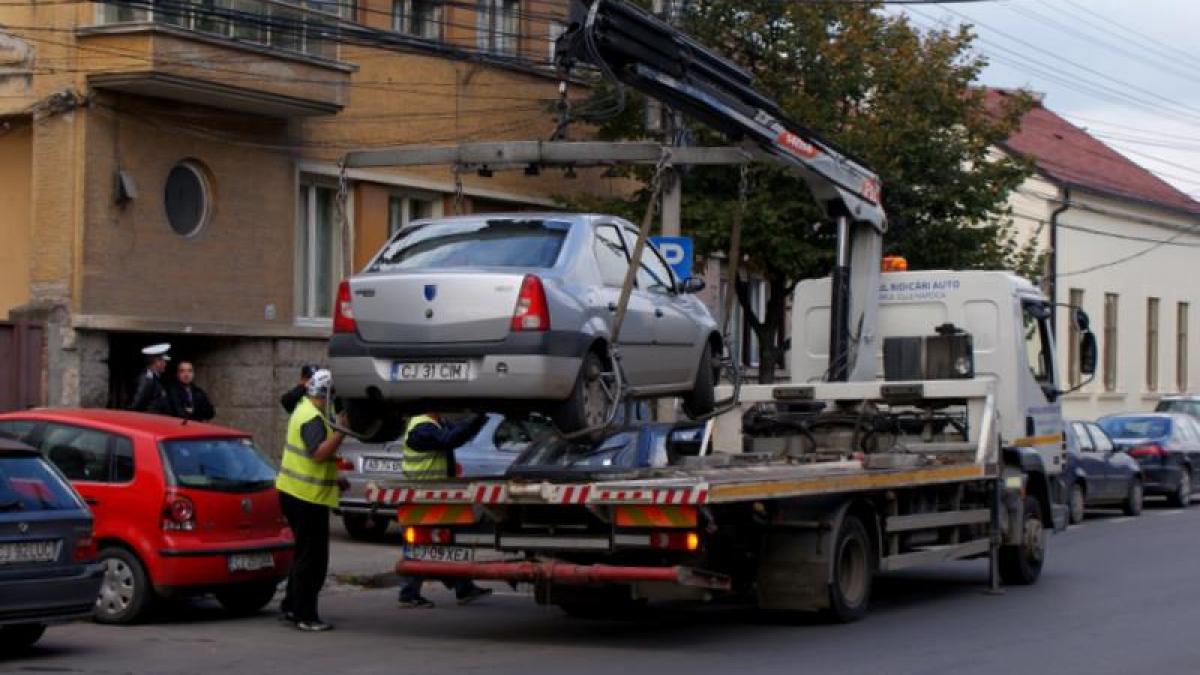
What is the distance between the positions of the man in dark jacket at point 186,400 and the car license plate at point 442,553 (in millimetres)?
6798

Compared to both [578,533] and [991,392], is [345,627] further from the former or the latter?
[991,392]

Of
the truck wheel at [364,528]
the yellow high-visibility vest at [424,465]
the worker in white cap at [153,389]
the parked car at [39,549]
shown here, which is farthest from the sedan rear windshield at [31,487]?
the truck wheel at [364,528]

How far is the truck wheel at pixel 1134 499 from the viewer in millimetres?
27234

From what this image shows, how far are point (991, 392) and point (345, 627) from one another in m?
5.78

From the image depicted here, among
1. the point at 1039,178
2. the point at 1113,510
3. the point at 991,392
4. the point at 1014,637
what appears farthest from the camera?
the point at 1039,178

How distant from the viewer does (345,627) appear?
1398cm

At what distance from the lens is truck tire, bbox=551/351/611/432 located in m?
12.2

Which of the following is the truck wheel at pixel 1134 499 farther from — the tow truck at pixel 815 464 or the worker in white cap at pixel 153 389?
the worker in white cap at pixel 153 389

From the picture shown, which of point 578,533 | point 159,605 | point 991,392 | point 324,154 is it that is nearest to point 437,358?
point 578,533

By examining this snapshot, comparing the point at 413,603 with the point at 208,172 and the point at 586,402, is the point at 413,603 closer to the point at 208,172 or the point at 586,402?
the point at 586,402

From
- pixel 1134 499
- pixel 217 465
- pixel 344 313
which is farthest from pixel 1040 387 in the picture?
pixel 1134 499

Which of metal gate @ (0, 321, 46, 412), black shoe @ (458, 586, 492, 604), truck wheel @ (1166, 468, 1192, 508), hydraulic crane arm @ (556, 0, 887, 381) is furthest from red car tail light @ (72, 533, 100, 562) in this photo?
truck wheel @ (1166, 468, 1192, 508)

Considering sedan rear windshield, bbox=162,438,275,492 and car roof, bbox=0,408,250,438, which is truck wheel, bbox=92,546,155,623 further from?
car roof, bbox=0,408,250,438

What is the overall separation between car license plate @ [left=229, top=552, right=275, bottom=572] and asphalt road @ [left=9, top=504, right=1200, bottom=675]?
415mm
